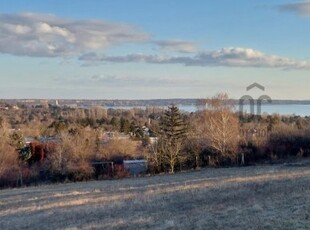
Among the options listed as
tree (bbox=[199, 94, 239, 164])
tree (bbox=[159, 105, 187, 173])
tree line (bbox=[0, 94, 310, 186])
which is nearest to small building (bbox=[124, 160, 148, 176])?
tree line (bbox=[0, 94, 310, 186])

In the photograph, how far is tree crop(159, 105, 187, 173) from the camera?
71.1 metres

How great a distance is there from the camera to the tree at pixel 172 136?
71062 millimetres

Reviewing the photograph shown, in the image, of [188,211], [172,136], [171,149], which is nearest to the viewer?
[188,211]

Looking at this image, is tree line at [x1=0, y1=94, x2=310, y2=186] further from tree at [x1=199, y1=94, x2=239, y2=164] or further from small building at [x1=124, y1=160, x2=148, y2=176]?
small building at [x1=124, y1=160, x2=148, y2=176]

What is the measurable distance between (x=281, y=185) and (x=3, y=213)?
14406 millimetres

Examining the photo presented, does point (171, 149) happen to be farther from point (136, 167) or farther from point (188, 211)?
point (188, 211)

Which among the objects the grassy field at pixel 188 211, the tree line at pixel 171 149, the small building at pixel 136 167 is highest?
the grassy field at pixel 188 211

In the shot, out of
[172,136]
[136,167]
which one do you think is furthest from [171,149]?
[172,136]

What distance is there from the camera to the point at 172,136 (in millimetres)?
81688

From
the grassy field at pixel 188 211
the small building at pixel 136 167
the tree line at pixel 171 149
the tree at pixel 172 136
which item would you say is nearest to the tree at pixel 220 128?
the tree line at pixel 171 149

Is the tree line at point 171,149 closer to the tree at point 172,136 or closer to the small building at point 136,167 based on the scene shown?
the tree at point 172,136

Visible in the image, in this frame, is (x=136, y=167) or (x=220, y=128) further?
(x=220, y=128)

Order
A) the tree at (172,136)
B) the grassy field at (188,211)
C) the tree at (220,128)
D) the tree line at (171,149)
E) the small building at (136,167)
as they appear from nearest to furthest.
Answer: the grassy field at (188,211) → the small building at (136,167) → the tree at (172,136) → the tree line at (171,149) → the tree at (220,128)

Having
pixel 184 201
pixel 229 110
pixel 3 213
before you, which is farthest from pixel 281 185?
pixel 229 110
